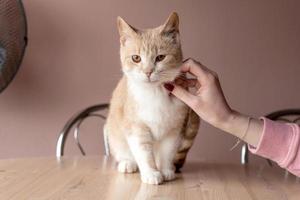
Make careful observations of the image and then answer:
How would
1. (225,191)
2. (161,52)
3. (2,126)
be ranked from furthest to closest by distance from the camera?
(2,126), (161,52), (225,191)

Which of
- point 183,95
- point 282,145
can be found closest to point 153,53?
point 183,95

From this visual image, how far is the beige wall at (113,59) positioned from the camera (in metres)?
2.21

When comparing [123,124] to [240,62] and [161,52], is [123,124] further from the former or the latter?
[240,62]

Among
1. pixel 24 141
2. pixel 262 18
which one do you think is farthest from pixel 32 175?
pixel 262 18

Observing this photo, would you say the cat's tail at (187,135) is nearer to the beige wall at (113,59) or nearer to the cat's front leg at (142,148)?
the cat's front leg at (142,148)

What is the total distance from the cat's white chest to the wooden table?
0.49ft

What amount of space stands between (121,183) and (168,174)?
0.13m

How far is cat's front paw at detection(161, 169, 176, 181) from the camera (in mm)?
1198

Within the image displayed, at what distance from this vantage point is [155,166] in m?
1.22

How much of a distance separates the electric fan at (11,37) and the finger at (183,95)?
3.26ft

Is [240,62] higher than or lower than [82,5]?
lower

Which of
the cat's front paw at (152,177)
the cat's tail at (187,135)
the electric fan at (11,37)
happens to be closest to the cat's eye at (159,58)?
the cat's tail at (187,135)

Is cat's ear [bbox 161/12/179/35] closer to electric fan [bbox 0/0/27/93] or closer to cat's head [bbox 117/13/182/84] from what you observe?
cat's head [bbox 117/13/182/84]

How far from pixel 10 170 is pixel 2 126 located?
1.02 m
